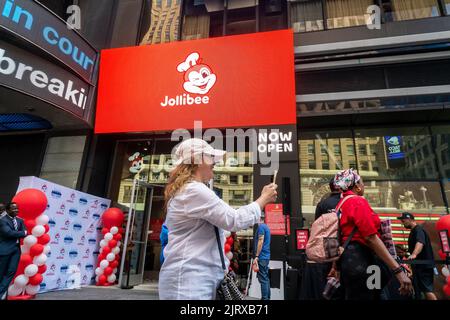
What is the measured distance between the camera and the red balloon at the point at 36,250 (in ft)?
18.1

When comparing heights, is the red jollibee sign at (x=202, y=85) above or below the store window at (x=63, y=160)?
above

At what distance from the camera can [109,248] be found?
7.70 metres

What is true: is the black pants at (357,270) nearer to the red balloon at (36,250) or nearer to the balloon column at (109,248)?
the red balloon at (36,250)

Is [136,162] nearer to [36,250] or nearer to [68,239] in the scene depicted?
[68,239]

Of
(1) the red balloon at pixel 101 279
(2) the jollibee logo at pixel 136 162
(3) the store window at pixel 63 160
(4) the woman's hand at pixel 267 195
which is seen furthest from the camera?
(2) the jollibee logo at pixel 136 162

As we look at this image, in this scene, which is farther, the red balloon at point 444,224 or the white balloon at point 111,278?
the white balloon at point 111,278

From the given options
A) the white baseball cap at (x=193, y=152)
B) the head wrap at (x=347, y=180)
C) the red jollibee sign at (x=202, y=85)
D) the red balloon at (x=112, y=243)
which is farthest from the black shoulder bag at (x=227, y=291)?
the red balloon at (x=112, y=243)

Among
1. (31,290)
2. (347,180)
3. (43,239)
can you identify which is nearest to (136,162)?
(43,239)

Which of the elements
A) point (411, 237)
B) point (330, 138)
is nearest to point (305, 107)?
point (330, 138)

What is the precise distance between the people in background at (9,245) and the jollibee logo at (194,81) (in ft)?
13.9

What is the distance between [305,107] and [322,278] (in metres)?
4.81

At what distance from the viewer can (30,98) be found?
22.4 ft

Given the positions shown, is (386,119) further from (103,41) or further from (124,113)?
(103,41)

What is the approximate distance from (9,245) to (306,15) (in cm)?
995
